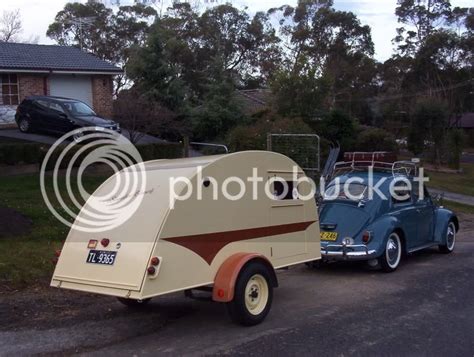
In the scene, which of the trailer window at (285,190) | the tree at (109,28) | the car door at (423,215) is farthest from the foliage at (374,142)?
the tree at (109,28)

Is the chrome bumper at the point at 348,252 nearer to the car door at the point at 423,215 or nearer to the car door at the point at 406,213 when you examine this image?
the car door at the point at 406,213

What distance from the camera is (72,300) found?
8.77 meters

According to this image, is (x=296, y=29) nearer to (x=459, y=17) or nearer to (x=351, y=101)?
(x=351, y=101)

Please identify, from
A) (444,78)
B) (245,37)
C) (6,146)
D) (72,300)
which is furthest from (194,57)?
(72,300)

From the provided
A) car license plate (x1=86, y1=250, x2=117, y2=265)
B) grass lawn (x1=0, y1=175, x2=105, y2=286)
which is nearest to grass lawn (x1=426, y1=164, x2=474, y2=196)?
grass lawn (x1=0, y1=175, x2=105, y2=286)

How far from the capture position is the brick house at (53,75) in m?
31.7

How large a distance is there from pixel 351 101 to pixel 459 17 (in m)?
11.8

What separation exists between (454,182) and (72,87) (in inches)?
821

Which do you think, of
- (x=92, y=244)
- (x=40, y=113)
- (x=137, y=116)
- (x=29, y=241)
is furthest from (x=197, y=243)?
(x=40, y=113)

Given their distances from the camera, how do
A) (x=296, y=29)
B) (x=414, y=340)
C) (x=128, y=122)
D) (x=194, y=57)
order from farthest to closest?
(x=296, y=29) → (x=194, y=57) → (x=128, y=122) → (x=414, y=340)

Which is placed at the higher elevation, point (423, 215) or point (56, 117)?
point (56, 117)

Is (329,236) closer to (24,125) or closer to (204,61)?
(24,125)

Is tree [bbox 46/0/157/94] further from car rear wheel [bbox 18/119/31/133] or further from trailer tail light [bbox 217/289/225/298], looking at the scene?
trailer tail light [bbox 217/289/225/298]

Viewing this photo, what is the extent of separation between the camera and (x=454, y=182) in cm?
3161
